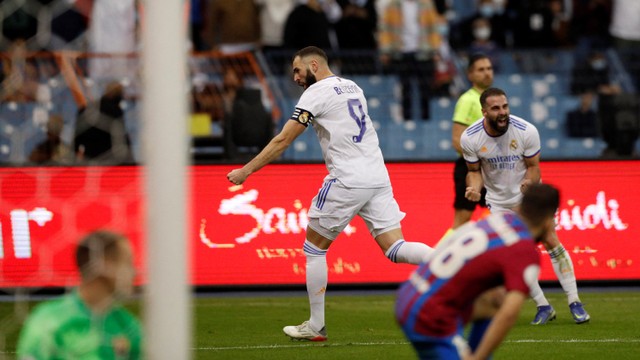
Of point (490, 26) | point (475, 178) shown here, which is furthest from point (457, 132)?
point (490, 26)

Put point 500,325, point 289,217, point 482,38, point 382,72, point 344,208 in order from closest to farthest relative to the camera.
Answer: point 500,325, point 344,208, point 289,217, point 382,72, point 482,38

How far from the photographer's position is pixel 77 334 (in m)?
4.38

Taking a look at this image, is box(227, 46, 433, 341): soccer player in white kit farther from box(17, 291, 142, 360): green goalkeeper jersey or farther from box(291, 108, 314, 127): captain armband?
box(17, 291, 142, 360): green goalkeeper jersey

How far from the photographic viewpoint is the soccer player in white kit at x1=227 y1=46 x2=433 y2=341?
8.34 metres

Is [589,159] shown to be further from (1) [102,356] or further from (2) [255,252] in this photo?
(1) [102,356]

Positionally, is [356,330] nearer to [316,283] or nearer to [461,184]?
[316,283]

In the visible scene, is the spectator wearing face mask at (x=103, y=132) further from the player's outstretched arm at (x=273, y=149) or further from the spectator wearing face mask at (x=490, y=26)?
the spectator wearing face mask at (x=490, y=26)

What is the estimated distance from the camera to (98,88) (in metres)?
11.5

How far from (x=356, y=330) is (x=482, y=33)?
303 inches

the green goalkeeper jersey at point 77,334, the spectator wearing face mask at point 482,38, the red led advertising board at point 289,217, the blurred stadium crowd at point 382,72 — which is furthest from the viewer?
the spectator wearing face mask at point 482,38

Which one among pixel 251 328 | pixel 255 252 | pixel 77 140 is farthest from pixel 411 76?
pixel 251 328

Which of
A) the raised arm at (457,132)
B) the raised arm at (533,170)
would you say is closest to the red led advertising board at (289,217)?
the raised arm at (457,132)

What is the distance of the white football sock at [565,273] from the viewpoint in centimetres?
926

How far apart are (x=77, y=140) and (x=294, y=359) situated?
13.5 feet
